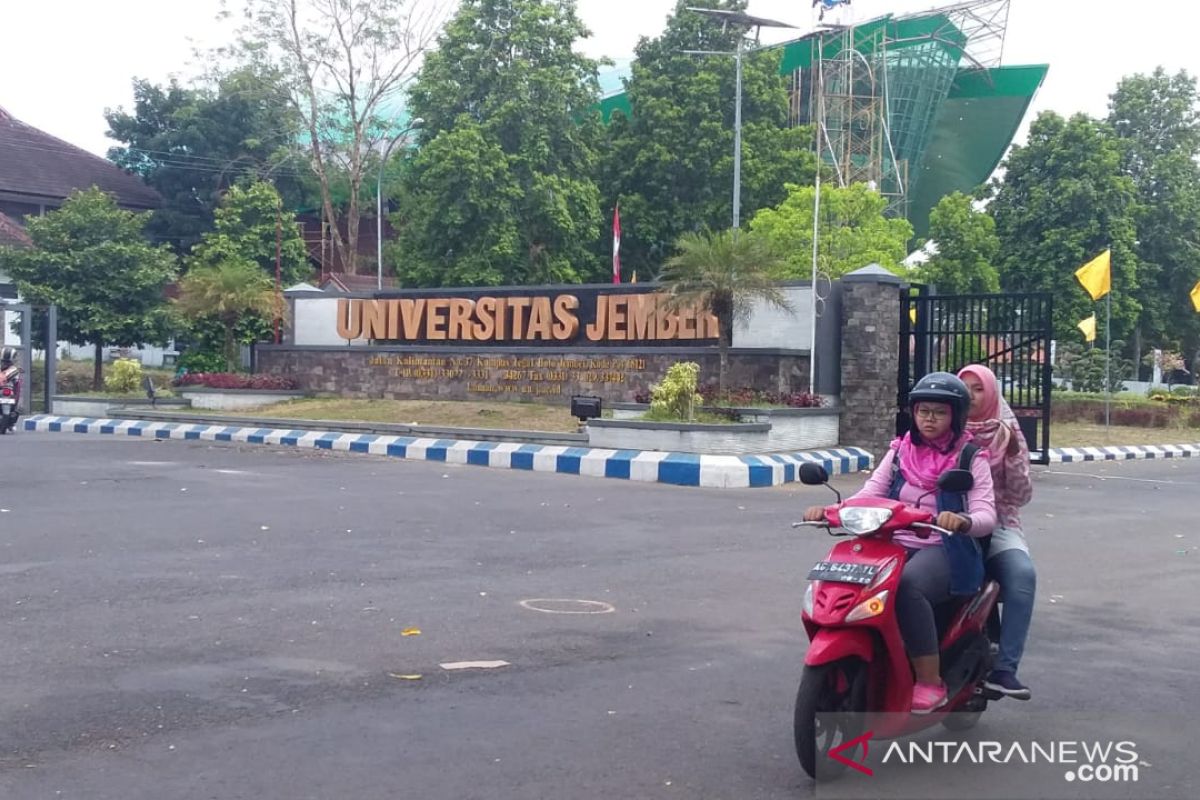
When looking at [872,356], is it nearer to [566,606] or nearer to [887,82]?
[566,606]

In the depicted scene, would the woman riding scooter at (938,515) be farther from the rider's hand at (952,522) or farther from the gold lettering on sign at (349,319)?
the gold lettering on sign at (349,319)

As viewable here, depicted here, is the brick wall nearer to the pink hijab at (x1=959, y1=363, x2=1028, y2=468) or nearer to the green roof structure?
the pink hijab at (x1=959, y1=363, x2=1028, y2=468)

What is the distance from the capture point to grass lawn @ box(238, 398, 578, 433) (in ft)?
71.5

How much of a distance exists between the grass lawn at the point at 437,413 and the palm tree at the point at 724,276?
2966mm

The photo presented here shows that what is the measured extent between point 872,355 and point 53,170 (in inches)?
1496

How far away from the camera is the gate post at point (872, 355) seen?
19.6 meters

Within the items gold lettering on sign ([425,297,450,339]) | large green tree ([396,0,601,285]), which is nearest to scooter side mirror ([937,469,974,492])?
gold lettering on sign ([425,297,450,339])

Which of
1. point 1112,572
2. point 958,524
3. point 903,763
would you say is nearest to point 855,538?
point 958,524

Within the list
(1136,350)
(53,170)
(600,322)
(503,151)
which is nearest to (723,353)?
(600,322)

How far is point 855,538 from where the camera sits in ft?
14.9

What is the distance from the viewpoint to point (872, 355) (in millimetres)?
19672

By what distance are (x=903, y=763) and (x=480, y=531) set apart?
20.4 feet

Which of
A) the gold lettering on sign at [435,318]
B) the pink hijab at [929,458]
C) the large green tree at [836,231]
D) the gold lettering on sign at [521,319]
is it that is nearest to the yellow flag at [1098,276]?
the large green tree at [836,231]

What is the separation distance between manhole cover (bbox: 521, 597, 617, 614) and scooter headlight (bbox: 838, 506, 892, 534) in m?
3.04
